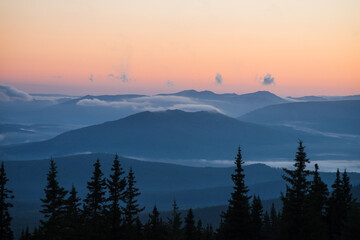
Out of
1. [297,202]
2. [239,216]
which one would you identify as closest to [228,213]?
[239,216]

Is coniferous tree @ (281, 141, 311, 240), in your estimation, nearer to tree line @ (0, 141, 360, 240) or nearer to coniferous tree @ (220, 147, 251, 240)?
tree line @ (0, 141, 360, 240)

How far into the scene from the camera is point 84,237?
46.1m

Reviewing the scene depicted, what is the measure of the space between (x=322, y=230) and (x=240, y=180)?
810cm

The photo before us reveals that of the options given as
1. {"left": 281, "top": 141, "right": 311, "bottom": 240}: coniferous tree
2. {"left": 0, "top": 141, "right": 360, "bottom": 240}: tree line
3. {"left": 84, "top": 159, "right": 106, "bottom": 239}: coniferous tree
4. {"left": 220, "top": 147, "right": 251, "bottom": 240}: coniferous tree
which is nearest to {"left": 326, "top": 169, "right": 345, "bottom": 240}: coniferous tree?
{"left": 0, "top": 141, "right": 360, "bottom": 240}: tree line

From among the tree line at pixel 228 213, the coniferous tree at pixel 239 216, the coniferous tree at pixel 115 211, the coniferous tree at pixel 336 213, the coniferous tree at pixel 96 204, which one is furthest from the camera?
the coniferous tree at pixel 336 213

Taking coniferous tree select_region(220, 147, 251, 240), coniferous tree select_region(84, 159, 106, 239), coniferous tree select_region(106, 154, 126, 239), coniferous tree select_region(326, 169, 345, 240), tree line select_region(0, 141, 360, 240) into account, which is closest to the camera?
tree line select_region(0, 141, 360, 240)

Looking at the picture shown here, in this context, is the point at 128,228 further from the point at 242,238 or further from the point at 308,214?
the point at 308,214

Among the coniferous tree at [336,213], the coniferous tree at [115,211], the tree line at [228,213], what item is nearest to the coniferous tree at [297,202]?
the tree line at [228,213]

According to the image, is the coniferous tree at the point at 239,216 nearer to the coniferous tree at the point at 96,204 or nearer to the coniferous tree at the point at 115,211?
the coniferous tree at the point at 115,211

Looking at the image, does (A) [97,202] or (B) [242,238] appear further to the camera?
(A) [97,202]

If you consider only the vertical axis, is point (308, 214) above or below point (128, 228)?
above

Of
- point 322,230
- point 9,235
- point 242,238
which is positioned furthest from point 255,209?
point 9,235

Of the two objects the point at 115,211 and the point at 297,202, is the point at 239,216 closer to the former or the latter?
the point at 297,202

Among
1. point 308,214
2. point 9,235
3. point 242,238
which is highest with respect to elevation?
point 308,214
